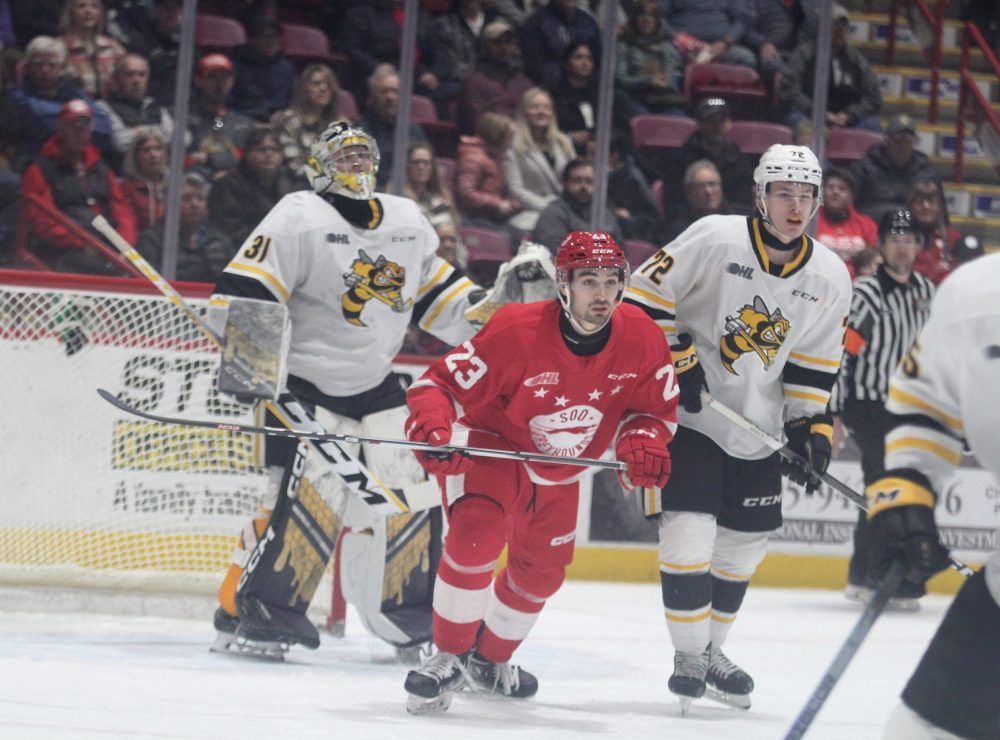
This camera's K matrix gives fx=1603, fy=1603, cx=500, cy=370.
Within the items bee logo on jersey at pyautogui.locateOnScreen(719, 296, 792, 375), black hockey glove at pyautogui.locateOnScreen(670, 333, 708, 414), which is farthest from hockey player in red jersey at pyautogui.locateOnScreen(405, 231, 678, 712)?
bee logo on jersey at pyautogui.locateOnScreen(719, 296, 792, 375)

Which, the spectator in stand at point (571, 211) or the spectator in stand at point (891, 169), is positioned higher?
the spectator in stand at point (891, 169)

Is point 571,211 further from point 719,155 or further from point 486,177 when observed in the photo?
point 719,155

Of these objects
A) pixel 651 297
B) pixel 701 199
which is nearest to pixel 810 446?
pixel 651 297

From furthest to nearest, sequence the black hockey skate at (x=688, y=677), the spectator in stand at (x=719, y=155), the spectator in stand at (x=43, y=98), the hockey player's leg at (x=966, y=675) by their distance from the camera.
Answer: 1. the spectator in stand at (x=719, y=155)
2. the spectator in stand at (x=43, y=98)
3. the black hockey skate at (x=688, y=677)
4. the hockey player's leg at (x=966, y=675)

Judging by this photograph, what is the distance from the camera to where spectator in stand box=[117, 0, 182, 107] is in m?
5.41

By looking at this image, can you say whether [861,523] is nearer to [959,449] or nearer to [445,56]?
[445,56]

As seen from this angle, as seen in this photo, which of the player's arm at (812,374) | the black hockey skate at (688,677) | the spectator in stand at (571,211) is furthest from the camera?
the spectator in stand at (571,211)

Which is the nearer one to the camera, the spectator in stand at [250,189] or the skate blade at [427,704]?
the skate blade at [427,704]

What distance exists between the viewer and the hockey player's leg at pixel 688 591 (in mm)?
3152

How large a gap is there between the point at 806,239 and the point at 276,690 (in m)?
1.42

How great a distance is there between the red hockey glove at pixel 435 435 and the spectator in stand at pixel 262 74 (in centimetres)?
300

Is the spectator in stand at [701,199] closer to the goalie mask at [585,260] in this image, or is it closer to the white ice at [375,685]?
the white ice at [375,685]

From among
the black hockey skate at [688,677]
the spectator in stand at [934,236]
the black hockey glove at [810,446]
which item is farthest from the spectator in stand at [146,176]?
the spectator in stand at [934,236]

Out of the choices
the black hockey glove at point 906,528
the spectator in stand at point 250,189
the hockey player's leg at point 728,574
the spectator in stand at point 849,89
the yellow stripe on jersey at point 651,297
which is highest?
the spectator in stand at point 849,89
